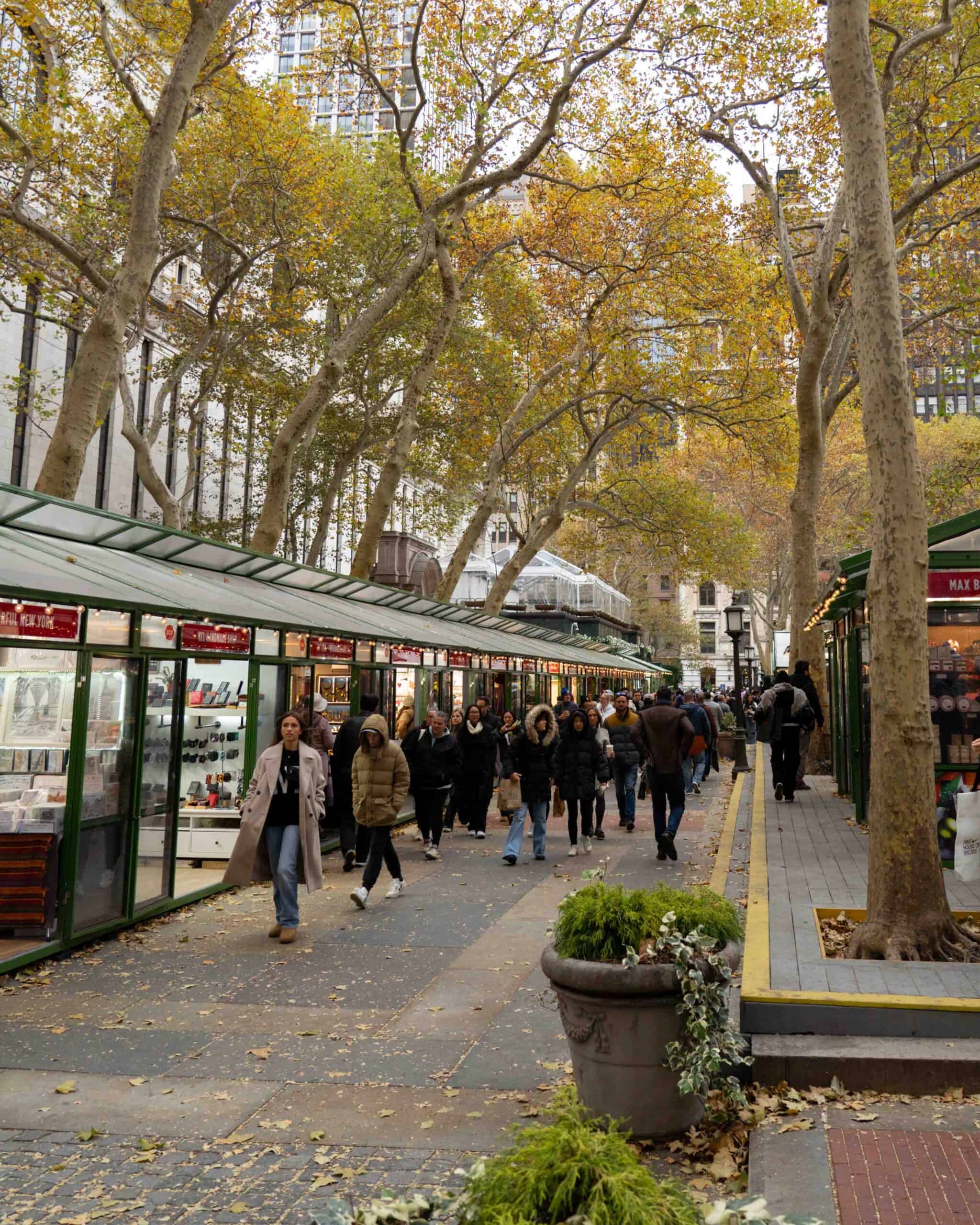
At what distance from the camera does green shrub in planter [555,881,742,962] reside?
14.0 feet

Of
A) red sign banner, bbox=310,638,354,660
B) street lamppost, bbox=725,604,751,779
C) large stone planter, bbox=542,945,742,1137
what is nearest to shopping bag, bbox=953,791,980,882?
large stone planter, bbox=542,945,742,1137

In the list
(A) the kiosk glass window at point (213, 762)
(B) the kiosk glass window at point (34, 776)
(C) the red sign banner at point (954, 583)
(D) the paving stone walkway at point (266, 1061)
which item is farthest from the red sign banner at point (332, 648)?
(C) the red sign banner at point (954, 583)

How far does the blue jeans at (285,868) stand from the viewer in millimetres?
7883

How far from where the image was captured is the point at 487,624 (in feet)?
81.5

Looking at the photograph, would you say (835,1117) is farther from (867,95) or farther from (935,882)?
(867,95)

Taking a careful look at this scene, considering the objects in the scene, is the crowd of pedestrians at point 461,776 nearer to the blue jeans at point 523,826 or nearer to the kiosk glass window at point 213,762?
the blue jeans at point 523,826

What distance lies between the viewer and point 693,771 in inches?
729

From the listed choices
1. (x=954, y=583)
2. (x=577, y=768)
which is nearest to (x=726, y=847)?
(x=577, y=768)

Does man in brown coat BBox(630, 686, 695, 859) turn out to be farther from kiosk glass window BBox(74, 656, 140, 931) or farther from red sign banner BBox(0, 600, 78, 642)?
red sign banner BBox(0, 600, 78, 642)

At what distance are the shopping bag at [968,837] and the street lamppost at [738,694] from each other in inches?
613

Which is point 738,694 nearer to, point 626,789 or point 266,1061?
point 626,789

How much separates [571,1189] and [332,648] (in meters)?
10.1

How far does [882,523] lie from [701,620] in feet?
284

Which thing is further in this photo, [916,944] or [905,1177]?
[916,944]
